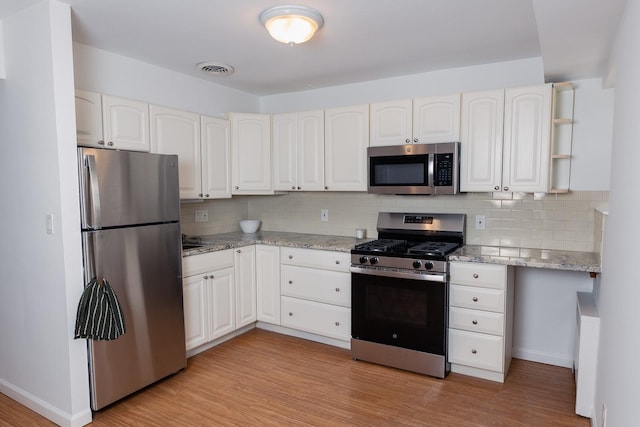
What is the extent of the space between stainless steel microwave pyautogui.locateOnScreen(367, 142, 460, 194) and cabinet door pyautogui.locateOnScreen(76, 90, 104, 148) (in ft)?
6.62

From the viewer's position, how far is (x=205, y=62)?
126 inches

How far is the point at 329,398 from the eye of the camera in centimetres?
267

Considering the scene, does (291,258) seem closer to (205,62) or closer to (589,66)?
(205,62)

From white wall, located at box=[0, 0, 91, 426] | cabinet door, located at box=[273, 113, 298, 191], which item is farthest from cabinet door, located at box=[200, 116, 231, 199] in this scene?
white wall, located at box=[0, 0, 91, 426]

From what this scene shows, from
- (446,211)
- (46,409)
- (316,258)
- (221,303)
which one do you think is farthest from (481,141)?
(46,409)

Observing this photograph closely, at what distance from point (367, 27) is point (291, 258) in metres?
1.97

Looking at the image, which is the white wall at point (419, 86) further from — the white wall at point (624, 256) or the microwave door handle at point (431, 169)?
the white wall at point (624, 256)

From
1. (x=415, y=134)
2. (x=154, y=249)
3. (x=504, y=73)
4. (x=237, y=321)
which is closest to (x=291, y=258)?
(x=237, y=321)

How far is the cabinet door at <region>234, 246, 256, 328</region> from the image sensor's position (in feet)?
11.8

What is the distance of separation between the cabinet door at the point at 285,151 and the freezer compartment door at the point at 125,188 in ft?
4.01

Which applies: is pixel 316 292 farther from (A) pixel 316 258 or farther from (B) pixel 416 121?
(B) pixel 416 121

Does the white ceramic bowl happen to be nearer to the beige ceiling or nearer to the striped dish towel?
the beige ceiling

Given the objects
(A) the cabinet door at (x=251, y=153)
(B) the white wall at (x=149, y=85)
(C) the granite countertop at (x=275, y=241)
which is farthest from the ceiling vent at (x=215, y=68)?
(C) the granite countertop at (x=275, y=241)

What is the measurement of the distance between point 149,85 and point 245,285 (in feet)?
6.17
